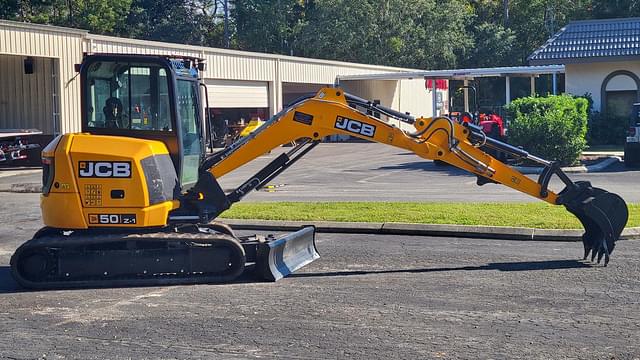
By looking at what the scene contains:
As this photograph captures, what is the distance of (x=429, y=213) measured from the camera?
15.0 meters

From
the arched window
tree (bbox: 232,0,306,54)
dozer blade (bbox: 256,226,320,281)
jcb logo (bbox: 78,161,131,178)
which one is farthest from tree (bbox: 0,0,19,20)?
jcb logo (bbox: 78,161,131,178)

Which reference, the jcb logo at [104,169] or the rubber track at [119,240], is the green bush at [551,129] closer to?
the rubber track at [119,240]

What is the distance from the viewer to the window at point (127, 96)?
1037 cm

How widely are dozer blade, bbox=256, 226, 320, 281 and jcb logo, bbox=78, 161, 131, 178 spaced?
180cm

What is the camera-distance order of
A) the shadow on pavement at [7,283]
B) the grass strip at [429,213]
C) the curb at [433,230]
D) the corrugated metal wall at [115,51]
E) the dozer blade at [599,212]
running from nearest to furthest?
the shadow on pavement at [7,283] → the dozer blade at [599,212] → the curb at [433,230] → the grass strip at [429,213] → the corrugated metal wall at [115,51]

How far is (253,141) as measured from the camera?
1081 cm

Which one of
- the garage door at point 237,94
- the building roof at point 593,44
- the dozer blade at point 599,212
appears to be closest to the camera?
the dozer blade at point 599,212

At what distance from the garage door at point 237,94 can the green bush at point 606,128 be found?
16.3 meters

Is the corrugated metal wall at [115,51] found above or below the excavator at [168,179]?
above

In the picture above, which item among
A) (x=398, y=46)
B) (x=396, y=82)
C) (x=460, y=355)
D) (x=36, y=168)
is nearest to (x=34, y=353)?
(x=460, y=355)

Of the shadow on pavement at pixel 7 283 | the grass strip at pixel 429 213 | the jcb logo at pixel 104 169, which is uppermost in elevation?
the jcb logo at pixel 104 169

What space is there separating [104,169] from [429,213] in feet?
21.7

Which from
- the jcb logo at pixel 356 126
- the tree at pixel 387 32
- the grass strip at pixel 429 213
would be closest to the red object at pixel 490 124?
the grass strip at pixel 429 213

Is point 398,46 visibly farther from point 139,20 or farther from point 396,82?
point 139,20
